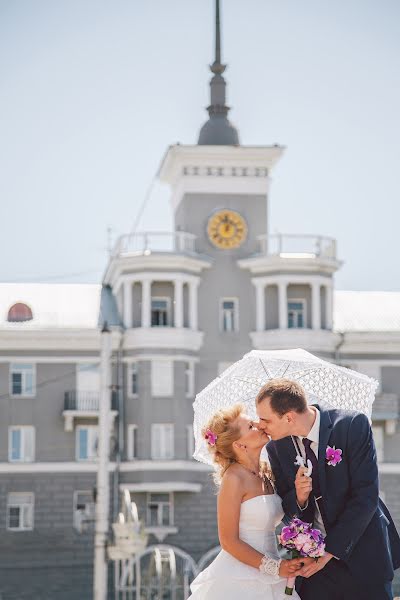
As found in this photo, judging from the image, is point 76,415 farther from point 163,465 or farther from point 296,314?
point 296,314

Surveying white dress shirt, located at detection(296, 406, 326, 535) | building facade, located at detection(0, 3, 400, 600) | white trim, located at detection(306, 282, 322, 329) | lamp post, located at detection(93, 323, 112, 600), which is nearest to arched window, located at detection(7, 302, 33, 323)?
building facade, located at detection(0, 3, 400, 600)

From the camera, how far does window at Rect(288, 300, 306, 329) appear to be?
52.9 meters

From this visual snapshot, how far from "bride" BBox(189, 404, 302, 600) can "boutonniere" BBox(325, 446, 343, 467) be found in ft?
1.58

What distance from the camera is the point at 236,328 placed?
53406 mm

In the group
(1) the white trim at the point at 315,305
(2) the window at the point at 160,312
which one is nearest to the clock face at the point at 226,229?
(2) the window at the point at 160,312

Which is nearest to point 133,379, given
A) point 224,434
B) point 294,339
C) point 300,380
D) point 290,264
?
point 294,339

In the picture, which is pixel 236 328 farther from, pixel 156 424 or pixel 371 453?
pixel 371 453

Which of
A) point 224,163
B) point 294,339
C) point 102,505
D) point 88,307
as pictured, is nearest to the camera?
point 102,505

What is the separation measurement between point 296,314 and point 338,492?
1759 inches

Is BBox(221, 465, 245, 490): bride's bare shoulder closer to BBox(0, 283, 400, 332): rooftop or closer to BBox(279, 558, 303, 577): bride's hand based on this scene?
BBox(279, 558, 303, 577): bride's hand

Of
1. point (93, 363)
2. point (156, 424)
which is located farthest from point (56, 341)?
point (156, 424)

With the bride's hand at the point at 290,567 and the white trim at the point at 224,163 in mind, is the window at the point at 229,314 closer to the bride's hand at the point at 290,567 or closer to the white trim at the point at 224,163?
the white trim at the point at 224,163

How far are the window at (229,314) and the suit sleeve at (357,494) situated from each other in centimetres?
4494

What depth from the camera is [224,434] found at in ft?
28.9
